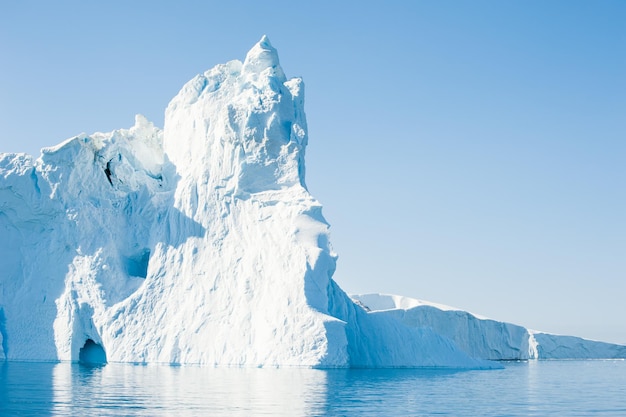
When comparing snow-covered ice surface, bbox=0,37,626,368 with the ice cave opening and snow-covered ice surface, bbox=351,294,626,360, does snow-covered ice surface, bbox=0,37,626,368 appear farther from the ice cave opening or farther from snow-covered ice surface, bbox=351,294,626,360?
snow-covered ice surface, bbox=351,294,626,360

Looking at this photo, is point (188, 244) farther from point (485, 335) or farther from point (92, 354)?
point (485, 335)

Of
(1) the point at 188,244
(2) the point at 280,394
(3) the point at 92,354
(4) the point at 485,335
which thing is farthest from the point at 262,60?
(4) the point at 485,335

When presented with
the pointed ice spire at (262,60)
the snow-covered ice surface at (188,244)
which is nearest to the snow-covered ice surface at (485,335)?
the snow-covered ice surface at (188,244)

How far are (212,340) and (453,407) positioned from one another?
1168 cm

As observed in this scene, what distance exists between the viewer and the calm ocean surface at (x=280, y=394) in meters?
12.4

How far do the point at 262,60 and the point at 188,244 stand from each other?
726 cm

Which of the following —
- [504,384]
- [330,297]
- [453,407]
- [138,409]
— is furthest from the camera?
[330,297]

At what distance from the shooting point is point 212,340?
77.9ft

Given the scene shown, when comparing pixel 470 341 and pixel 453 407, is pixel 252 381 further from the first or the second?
pixel 470 341

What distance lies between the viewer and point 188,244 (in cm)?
2595

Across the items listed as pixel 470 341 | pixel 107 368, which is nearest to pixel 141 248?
pixel 107 368

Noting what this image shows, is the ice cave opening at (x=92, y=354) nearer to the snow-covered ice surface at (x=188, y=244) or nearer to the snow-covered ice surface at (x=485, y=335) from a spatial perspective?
the snow-covered ice surface at (x=188, y=244)

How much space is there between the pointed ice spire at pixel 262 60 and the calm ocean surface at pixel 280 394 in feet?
37.1

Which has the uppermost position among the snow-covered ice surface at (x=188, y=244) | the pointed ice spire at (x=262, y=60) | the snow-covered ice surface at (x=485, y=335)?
the pointed ice spire at (x=262, y=60)
